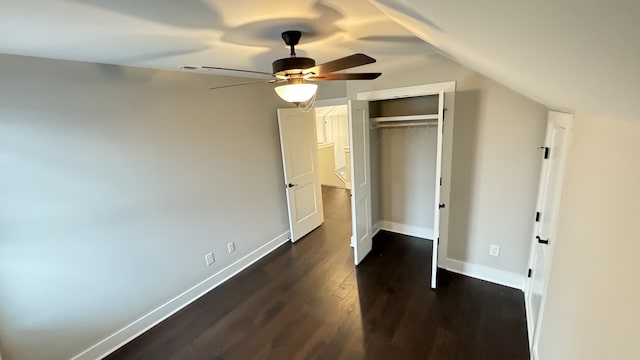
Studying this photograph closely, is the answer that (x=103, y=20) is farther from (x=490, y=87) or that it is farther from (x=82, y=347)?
(x=490, y=87)

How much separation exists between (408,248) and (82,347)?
11.5 ft

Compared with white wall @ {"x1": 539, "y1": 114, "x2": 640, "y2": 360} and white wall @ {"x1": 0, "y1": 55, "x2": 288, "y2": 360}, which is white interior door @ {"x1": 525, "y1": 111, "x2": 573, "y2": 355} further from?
white wall @ {"x1": 0, "y1": 55, "x2": 288, "y2": 360}

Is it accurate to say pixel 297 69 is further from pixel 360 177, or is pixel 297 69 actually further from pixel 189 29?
pixel 360 177

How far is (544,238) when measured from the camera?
80.1 inches

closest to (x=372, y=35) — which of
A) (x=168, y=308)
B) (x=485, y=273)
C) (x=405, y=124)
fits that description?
(x=405, y=124)

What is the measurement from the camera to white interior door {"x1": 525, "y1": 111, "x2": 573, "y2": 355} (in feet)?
5.62

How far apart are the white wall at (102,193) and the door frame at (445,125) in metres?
1.73

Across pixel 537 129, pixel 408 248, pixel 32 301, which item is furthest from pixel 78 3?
pixel 408 248

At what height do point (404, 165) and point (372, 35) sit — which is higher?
point (372, 35)

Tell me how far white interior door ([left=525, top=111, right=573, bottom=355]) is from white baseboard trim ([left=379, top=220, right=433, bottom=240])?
1.42m

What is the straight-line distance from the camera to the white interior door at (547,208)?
1712mm

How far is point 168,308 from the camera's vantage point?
9.02ft

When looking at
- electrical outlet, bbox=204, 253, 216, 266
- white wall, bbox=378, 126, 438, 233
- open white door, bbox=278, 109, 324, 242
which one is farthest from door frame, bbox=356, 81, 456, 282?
electrical outlet, bbox=204, 253, 216, 266

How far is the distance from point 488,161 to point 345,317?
2069 mm
